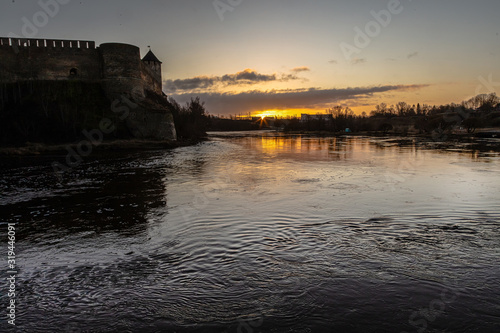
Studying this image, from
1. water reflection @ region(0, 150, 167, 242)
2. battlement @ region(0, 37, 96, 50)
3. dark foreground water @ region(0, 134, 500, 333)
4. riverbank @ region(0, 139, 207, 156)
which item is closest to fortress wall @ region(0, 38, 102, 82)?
battlement @ region(0, 37, 96, 50)

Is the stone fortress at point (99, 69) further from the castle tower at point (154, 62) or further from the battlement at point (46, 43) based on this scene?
the castle tower at point (154, 62)

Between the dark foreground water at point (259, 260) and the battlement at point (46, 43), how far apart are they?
25978 mm

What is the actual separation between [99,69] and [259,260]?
105 ft

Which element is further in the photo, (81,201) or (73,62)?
(73,62)

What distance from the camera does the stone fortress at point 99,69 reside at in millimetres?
28719

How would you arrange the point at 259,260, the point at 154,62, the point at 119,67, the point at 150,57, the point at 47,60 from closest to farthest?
the point at 259,260
the point at 47,60
the point at 119,67
the point at 150,57
the point at 154,62

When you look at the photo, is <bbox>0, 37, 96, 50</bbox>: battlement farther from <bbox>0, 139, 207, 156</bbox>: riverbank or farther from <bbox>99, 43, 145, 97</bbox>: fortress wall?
<bbox>0, 139, 207, 156</bbox>: riverbank

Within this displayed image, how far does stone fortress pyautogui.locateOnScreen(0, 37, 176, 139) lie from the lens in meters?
28.7

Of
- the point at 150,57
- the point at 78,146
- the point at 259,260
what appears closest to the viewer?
the point at 259,260

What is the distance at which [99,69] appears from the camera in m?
31.0

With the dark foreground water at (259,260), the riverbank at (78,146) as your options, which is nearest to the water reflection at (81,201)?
the dark foreground water at (259,260)

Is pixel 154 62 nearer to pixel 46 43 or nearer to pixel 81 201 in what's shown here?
pixel 46 43

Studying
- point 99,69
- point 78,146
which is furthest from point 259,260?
point 99,69

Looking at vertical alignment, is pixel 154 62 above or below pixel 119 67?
above
